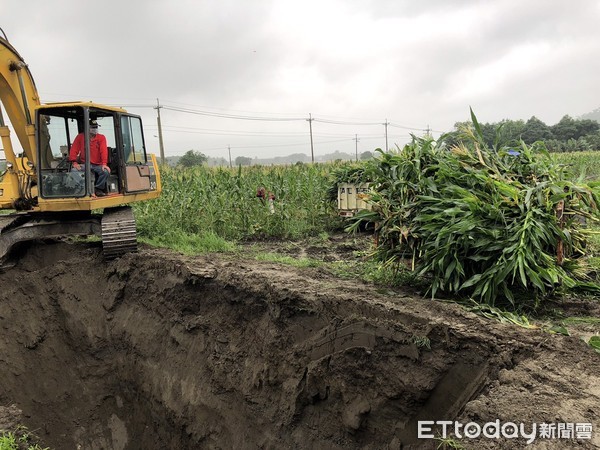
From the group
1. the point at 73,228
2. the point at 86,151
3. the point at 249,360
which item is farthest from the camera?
the point at 73,228

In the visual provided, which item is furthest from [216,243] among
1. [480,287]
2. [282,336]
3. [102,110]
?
[480,287]

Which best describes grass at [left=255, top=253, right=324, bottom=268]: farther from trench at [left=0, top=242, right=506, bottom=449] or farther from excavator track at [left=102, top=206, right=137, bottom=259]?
excavator track at [left=102, top=206, right=137, bottom=259]

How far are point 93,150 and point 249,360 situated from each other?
395 cm

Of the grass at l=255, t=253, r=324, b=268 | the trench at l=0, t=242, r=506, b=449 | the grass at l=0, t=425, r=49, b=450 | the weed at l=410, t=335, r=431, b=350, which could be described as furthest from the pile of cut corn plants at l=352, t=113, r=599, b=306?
the grass at l=0, t=425, r=49, b=450

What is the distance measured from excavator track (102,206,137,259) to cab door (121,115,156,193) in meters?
0.61

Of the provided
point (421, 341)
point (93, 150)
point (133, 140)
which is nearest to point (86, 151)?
point (93, 150)

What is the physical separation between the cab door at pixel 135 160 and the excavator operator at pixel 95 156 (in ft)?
1.31

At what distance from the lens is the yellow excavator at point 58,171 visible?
6.24 metres

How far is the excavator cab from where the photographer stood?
20.4ft

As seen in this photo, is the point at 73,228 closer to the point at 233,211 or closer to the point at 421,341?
the point at 233,211

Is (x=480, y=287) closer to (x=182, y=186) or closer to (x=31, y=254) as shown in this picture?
(x=31, y=254)

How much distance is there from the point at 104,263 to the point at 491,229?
5430 mm

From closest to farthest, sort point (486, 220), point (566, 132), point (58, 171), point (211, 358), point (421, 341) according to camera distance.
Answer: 1. point (421, 341)
2. point (486, 220)
3. point (211, 358)
4. point (58, 171)
5. point (566, 132)

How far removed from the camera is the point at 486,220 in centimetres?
424
